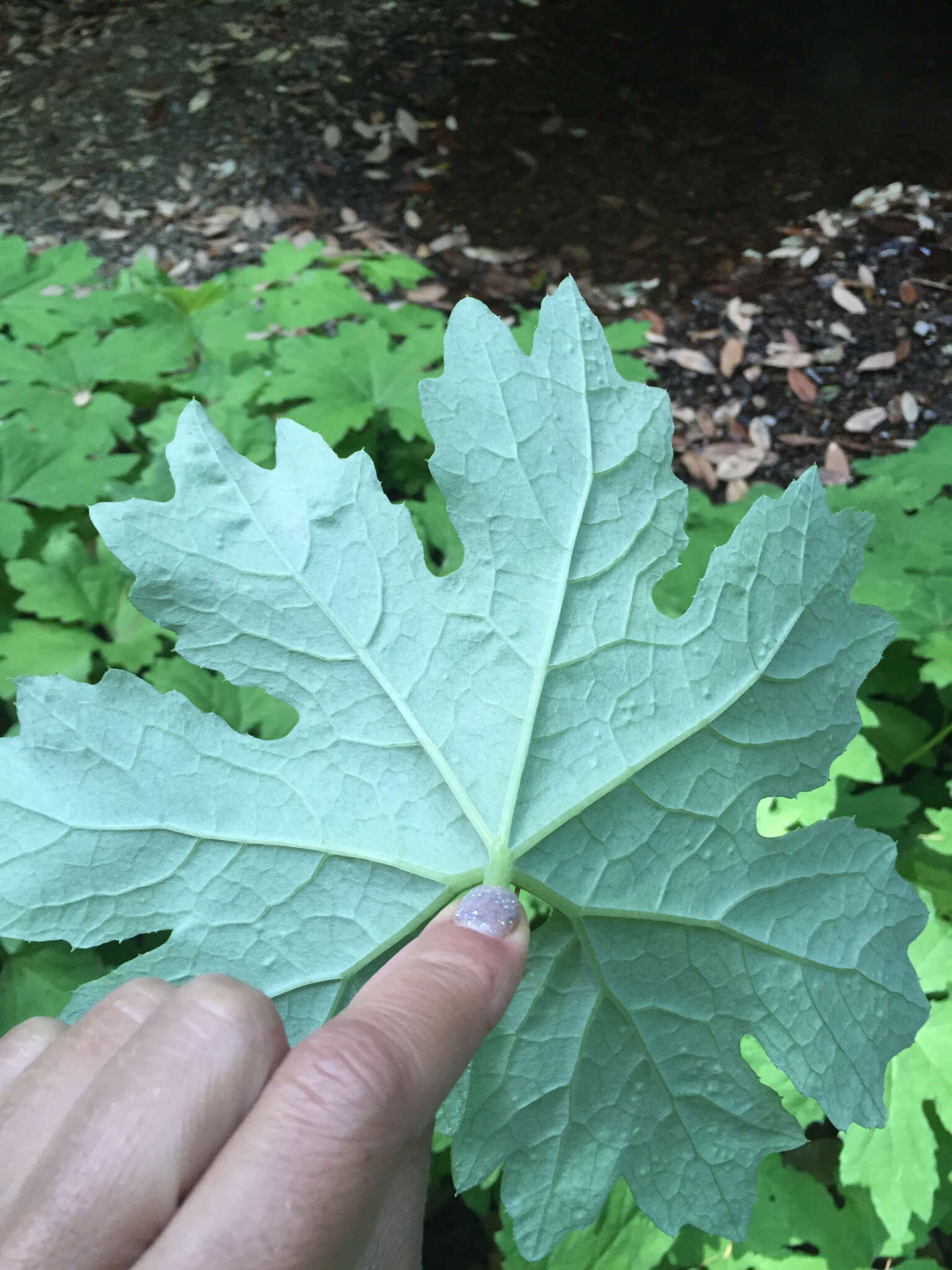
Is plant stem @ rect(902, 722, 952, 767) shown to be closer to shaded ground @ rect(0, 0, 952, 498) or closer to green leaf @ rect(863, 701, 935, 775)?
green leaf @ rect(863, 701, 935, 775)

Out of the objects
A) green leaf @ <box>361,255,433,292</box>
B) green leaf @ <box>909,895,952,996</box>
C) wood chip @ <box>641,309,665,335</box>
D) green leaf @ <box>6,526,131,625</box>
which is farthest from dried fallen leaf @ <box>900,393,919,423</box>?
green leaf @ <box>6,526,131,625</box>

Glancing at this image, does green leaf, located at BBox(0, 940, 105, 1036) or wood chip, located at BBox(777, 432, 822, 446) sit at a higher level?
green leaf, located at BBox(0, 940, 105, 1036)

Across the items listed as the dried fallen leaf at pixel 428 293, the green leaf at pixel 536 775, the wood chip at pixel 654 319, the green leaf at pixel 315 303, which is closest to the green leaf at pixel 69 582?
the green leaf at pixel 315 303

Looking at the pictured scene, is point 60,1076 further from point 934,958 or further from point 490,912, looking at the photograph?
point 934,958

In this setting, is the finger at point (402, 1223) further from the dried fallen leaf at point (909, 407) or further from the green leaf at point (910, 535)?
the dried fallen leaf at point (909, 407)

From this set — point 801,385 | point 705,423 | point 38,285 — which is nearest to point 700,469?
point 705,423

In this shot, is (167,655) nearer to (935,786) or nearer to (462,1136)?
(462,1136)
